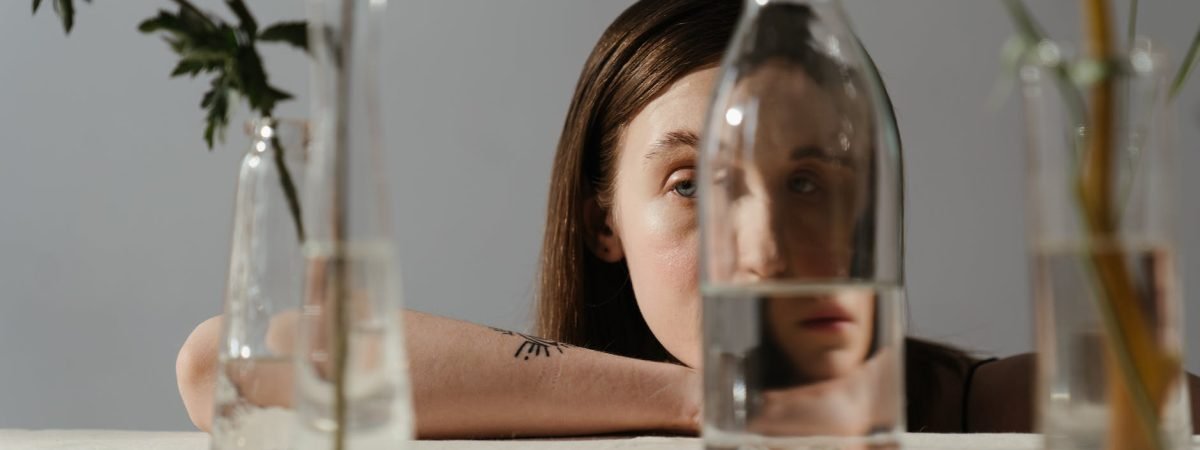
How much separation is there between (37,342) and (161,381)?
272 millimetres

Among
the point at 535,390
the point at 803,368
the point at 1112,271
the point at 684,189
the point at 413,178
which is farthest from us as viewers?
the point at 413,178

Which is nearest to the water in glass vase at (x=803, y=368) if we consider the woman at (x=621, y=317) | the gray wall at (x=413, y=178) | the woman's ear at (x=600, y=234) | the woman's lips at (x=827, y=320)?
the woman's lips at (x=827, y=320)

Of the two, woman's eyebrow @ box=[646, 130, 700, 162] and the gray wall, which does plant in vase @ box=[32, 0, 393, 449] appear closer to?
woman's eyebrow @ box=[646, 130, 700, 162]

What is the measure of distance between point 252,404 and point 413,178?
2.06 metres

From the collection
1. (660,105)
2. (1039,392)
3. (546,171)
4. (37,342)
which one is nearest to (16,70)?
(37,342)

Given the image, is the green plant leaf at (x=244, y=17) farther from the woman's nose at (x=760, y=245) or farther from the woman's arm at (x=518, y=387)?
the woman's arm at (x=518, y=387)

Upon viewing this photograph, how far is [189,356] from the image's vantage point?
3.36 ft

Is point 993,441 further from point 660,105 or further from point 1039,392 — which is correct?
point 660,105

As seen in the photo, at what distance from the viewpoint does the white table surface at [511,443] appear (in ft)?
2.20

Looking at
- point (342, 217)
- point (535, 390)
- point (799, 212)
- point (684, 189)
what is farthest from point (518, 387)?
point (342, 217)

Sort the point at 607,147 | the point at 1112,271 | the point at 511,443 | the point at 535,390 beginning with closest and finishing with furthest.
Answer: the point at 1112,271 → the point at 511,443 → the point at 535,390 → the point at 607,147

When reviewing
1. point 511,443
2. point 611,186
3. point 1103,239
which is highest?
point 611,186

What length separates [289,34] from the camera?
1.31 ft

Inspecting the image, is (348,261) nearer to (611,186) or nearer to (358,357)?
(358,357)
